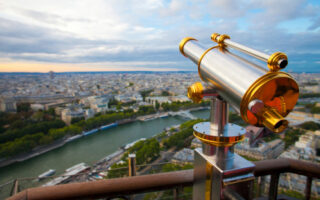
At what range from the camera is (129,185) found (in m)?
0.50

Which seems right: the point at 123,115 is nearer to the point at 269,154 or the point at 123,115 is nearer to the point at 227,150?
the point at 269,154

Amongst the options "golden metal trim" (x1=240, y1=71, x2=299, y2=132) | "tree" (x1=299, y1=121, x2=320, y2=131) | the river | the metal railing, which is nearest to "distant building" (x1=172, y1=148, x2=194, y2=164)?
the metal railing

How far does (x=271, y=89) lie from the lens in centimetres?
24

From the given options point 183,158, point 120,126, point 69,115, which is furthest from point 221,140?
point 69,115

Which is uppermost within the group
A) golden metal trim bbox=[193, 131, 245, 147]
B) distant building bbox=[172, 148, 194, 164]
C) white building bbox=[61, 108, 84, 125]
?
golden metal trim bbox=[193, 131, 245, 147]

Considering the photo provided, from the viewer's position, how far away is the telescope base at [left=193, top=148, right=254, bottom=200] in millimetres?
291

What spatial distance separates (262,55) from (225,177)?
0.17 metres

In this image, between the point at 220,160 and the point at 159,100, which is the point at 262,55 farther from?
the point at 159,100

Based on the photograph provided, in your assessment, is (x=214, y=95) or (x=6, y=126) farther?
(x=6, y=126)

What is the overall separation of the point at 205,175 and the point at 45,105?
15594 mm

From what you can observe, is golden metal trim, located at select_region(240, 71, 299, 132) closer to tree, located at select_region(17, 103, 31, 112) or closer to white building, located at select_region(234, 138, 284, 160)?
white building, located at select_region(234, 138, 284, 160)

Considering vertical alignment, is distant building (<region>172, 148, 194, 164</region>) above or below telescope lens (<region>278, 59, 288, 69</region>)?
below

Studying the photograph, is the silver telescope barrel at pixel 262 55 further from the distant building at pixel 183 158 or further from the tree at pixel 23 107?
the tree at pixel 23 107

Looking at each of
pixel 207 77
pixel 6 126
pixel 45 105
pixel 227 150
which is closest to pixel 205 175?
pixel 227 150
